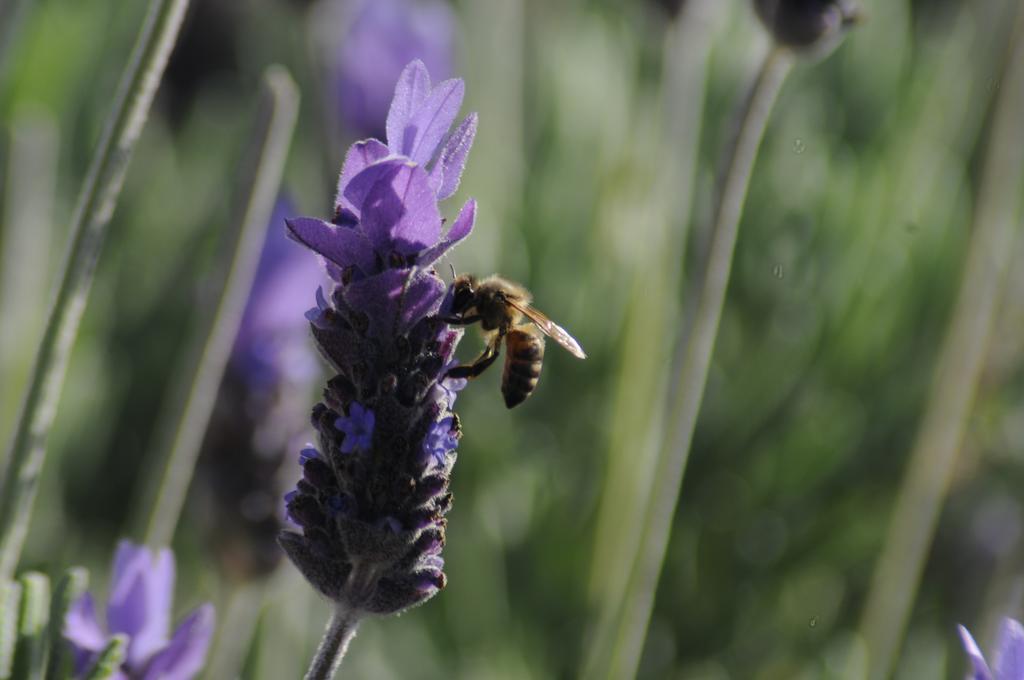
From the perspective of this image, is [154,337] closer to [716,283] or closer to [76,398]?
[76,398]

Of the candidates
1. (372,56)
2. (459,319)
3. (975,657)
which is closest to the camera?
(975,657)

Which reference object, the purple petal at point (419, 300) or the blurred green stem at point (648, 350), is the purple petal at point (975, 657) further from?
the blurred green stem at point (648, 350)

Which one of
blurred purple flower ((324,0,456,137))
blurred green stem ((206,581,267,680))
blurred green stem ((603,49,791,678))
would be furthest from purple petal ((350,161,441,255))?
blurred purple flower ((324,0,456,137))

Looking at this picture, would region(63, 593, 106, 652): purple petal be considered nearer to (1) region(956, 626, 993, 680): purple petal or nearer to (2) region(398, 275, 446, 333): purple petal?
(2) region(398, 275, 446, 333): purple petal

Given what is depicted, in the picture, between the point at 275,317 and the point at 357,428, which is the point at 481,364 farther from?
the point at 275,317

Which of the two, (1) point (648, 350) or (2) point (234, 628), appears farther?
(1) point (648, 350)

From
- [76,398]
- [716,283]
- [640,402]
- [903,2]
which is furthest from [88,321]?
[903,2]

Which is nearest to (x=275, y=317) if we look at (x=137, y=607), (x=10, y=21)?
(x=10, y=21)
